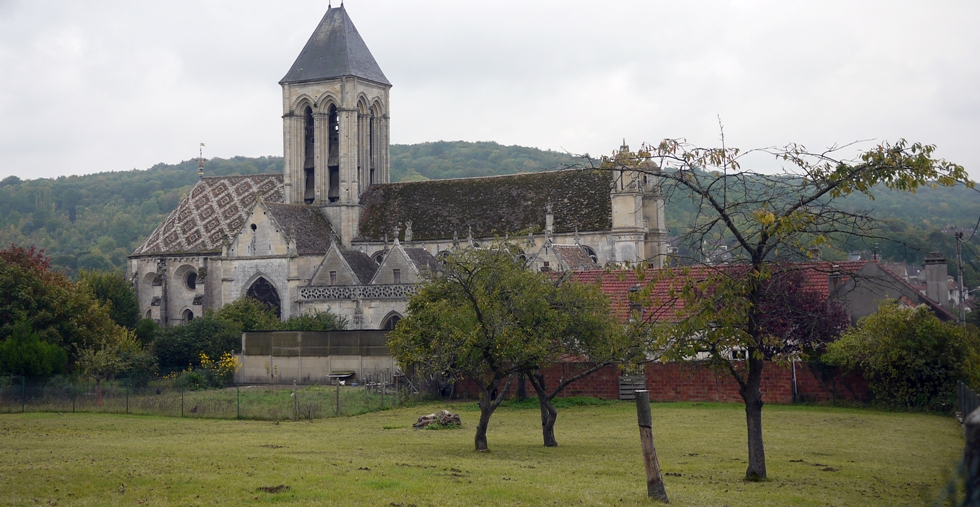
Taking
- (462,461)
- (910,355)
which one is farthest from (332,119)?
(462,461)

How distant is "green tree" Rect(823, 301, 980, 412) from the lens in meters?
25.0

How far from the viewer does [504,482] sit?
13.4 metres

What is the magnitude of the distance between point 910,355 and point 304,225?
35117 mm

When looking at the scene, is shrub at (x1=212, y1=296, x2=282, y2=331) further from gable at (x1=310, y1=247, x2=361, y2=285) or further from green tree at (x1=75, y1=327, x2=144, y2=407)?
green tree at (x1=75, y1=327, x2=144, y2=407)

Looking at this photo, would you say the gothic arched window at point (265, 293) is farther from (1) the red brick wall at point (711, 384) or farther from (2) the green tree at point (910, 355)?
(2) the green tree at point (910, 355)

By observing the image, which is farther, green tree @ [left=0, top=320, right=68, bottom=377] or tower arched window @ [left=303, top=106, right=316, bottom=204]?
tower arched window @ [left=303, top=106, right=316, bottom=204]

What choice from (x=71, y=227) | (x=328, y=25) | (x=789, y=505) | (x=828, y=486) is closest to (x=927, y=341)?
(x=828, y=486)

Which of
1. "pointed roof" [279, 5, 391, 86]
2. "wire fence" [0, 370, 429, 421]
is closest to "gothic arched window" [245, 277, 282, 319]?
"pointed roof" [279, 5, 391, 86]

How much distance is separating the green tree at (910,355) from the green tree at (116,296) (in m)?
33.7

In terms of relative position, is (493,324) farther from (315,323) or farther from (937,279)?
(937,279)

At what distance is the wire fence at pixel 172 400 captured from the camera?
26375mm

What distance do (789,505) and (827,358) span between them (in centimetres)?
1585

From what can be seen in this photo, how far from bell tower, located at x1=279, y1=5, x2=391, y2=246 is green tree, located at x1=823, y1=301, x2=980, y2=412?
3442cm

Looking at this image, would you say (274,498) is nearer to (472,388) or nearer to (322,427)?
(322,427)
